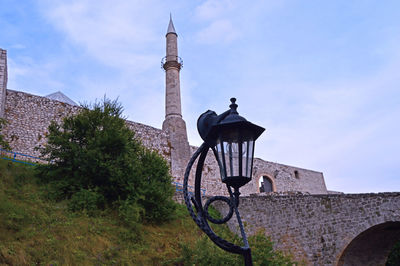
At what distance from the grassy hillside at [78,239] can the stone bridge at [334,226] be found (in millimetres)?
2693

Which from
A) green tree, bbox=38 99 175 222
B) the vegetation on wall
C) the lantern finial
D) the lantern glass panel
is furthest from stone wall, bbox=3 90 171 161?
the lantern glass panel

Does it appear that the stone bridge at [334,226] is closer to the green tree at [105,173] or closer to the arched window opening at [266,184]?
the green tree at [105,173]

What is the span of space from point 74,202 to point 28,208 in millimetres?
1459

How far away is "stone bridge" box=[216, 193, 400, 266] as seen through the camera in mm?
12148

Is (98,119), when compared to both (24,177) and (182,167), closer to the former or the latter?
(24,177)

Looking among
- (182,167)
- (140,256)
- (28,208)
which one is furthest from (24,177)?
(182,167)

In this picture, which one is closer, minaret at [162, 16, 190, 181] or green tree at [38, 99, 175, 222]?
green tree at [38, 99, 175, 222]

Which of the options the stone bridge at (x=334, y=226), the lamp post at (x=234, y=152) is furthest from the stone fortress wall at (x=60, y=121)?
the lamp post at (x=234, y=152)

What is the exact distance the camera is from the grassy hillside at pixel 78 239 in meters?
9.33

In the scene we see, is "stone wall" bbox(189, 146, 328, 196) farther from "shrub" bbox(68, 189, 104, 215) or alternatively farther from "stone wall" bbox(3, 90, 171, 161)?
"shrub" bbox(68, 189, 104, 215)

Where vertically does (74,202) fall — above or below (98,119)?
below

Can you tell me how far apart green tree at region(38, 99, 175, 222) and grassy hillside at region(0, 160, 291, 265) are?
560 mm

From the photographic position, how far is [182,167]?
2112 cm

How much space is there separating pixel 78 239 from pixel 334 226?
8252mm
